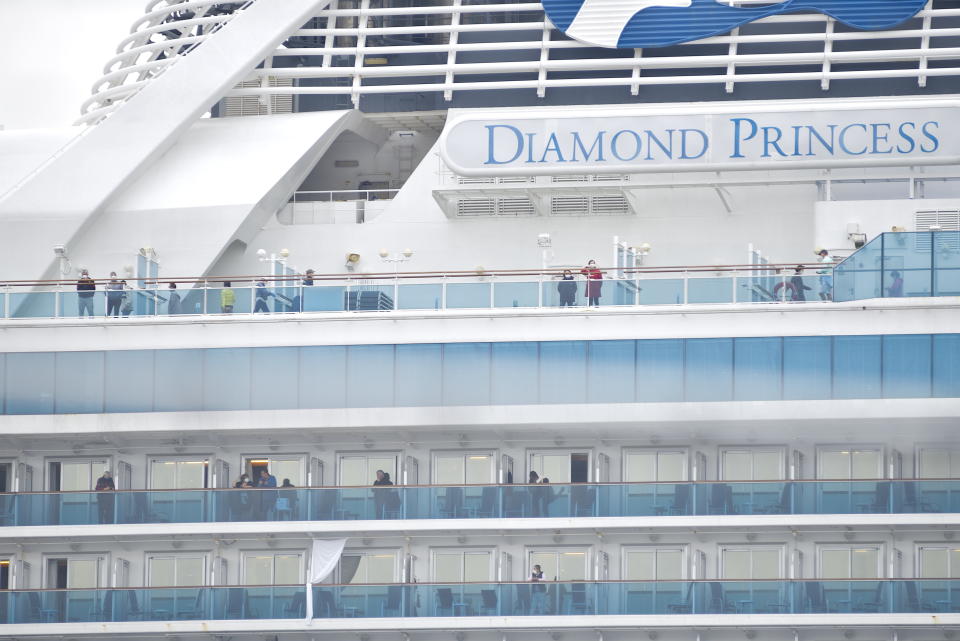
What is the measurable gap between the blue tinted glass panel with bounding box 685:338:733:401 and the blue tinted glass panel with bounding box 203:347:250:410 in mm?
7229

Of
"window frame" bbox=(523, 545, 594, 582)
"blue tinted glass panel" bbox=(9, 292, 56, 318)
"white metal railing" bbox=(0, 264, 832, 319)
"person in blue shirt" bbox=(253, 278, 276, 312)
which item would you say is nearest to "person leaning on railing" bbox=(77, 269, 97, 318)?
"white metal railing" bbox=(0, 264, 832, 319)

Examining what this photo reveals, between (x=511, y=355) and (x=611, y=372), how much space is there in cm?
165

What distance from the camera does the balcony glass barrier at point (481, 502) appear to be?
3083cm

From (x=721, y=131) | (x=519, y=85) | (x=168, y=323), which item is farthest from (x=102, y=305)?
(x=721, y=131)

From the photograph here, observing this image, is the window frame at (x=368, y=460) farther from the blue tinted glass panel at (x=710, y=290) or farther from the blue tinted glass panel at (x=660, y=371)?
the blue tinted glass panel at (x=710, y=290)

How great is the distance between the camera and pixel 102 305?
33.4 m

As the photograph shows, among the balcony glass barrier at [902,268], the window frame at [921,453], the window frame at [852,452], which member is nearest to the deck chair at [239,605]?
the window frame at [852,452]

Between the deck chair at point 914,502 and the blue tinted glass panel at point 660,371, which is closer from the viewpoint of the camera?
the deck chair at point 914,502

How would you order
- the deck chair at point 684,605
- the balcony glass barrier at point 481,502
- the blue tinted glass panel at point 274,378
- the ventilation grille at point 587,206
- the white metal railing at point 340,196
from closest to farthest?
the deck chair at point 684,605 < the balcony glass barrier at point 481,502 < the blue tinted glass panel at point 274,378 < the ventilation grille at point 587,206 < the white metal railing at point 340,196

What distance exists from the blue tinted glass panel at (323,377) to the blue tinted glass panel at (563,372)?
10.8ft

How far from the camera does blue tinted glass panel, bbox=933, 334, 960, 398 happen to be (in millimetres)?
30719

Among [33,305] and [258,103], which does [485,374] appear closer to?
[33,305]

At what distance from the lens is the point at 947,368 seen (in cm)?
3078

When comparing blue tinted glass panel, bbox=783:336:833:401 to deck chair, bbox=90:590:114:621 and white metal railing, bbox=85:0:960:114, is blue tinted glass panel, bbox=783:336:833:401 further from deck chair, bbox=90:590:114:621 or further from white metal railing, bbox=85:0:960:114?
deck chair, bbox=90:590:114:621
